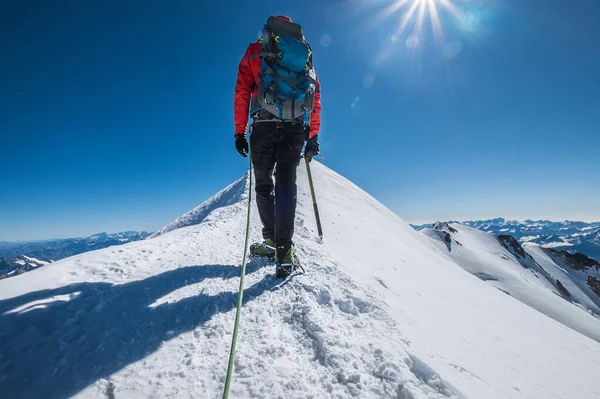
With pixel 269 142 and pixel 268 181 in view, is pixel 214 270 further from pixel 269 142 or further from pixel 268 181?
pixel 269 142

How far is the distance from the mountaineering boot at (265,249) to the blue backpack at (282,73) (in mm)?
2062

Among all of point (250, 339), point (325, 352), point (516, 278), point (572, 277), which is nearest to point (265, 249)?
point (250, 339)

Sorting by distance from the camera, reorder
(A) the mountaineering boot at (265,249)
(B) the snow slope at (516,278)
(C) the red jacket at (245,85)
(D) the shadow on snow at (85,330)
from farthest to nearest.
→ (B) the snow slope at (516,278)
(A) the mountaineering boot at (265,249)
(C) the red jacket at (245,85)
(D) the shadow on snow at (85,330)

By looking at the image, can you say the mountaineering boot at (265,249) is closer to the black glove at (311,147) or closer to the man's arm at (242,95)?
the black glove at (311,147)

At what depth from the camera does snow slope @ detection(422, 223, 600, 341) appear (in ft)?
117

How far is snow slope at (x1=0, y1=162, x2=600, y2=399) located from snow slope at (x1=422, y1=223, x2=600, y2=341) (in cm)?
4326

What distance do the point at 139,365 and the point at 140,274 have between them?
1.92 meters

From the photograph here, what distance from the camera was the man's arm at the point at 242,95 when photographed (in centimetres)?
425

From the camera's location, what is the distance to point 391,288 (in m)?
4.84

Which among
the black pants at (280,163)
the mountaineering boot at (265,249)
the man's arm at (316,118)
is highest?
the man's arm at (316,118)

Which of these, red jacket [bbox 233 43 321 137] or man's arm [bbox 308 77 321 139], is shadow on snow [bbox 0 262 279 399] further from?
man's arm [bbox 308 77 321 139]

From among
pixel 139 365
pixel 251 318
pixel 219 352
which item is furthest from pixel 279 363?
pixel 139 365

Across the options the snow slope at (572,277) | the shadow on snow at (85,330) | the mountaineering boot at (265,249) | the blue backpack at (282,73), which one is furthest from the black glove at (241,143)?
the snow slope at (572,277)

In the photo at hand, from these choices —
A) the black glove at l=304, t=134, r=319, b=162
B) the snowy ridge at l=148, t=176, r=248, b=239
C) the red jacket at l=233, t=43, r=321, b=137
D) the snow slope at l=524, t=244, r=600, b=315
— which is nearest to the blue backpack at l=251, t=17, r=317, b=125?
the red jacket at l=233, t=43, r=321, b=137
